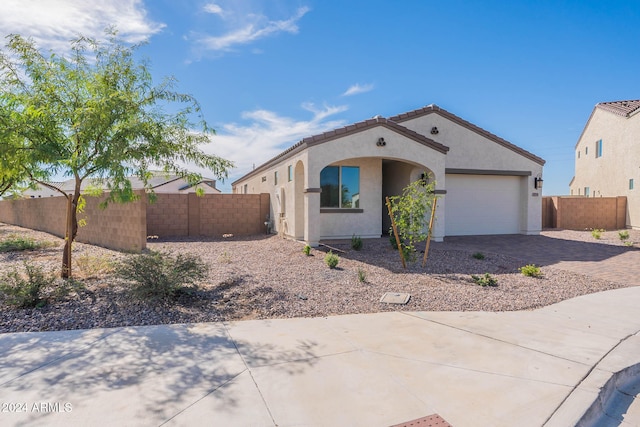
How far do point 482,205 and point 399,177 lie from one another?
4.05 m

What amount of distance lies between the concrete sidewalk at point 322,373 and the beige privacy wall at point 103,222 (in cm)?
713

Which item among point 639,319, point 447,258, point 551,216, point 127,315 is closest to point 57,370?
point 127,315

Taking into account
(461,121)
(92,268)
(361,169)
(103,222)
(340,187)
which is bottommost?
(92,268)

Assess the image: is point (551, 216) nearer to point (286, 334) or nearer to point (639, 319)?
point (639, 319)

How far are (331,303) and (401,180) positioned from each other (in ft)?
34.3

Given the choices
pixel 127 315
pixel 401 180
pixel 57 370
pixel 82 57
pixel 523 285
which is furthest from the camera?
pixel 401 180

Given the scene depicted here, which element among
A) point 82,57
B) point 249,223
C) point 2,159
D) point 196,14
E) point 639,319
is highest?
point 196,14

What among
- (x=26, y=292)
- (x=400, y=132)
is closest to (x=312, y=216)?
(x=400, y=132)

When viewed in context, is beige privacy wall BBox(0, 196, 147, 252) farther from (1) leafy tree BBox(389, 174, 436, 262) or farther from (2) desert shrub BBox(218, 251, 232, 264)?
(1) leafy tree BBox(389, 174, 436, 262)

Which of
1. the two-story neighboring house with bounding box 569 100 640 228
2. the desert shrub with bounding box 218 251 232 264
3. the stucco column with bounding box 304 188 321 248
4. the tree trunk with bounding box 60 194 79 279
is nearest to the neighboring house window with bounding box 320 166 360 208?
the stucco column with bounding box 304 188 321 248

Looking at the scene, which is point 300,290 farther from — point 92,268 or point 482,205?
point 482,205

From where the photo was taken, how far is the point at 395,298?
661 cm

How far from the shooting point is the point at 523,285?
7.95 metres

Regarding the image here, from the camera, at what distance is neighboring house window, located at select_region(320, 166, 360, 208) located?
45.9ft
